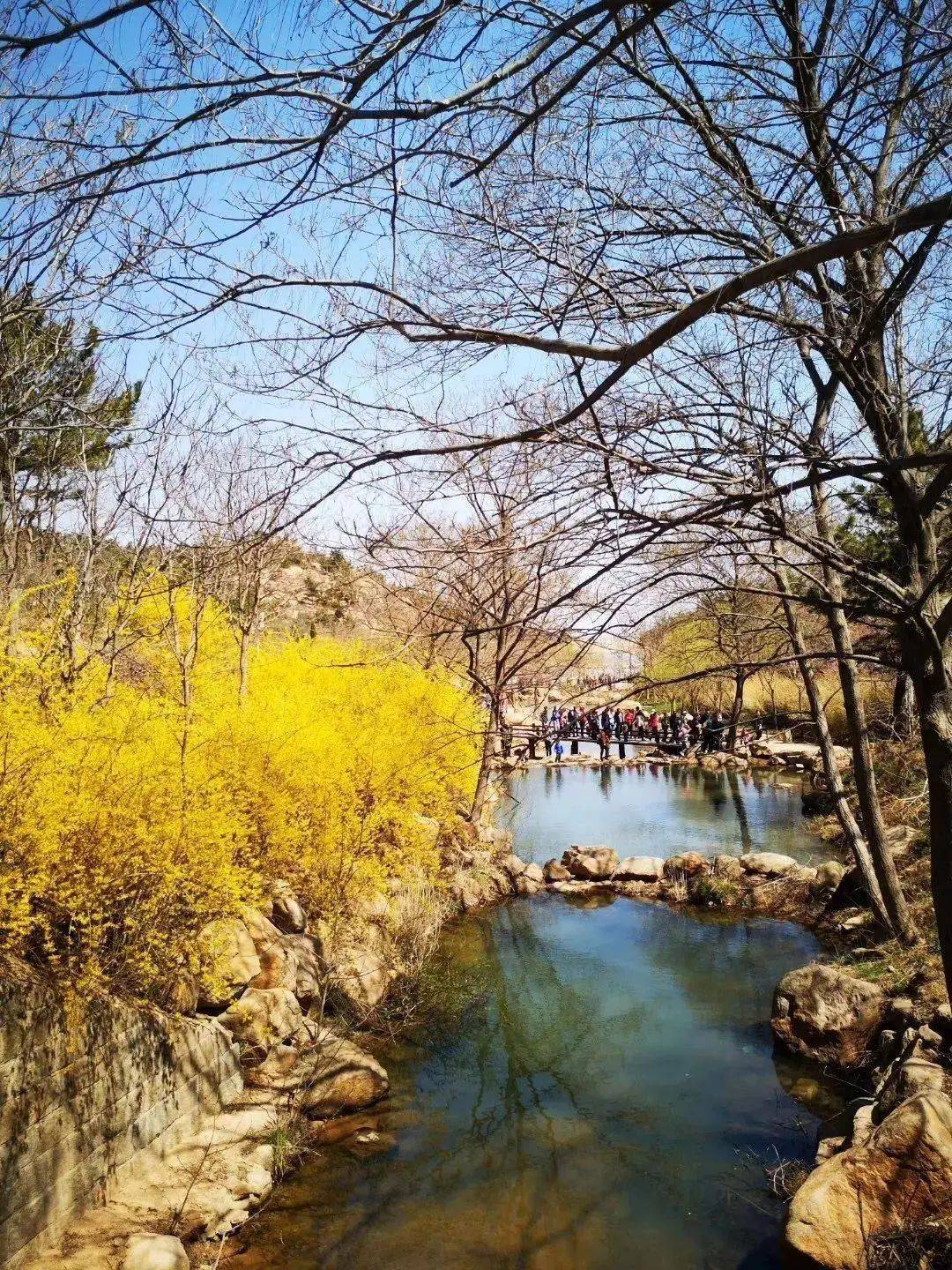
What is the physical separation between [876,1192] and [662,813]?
43.6 ft

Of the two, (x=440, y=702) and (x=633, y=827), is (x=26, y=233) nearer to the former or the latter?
(x=440, y=702)

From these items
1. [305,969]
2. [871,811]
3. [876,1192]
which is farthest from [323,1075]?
[871,811]

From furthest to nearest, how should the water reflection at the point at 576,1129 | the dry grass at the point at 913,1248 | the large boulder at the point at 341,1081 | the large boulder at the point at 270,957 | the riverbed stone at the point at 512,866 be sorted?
the riverbed stone at the point at 512,866
the large boulder at the point at 270,957
the large boulder at the point at 341,1081
the water reflection at the point at 576,1129
the dry grass at the point at 913,1248

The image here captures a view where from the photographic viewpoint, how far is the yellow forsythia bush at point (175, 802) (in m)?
4.46

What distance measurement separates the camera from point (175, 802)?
5293mm

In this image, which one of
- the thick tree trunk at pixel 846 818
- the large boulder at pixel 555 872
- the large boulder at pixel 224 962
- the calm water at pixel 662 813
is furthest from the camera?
the calm water at pixel 662 813

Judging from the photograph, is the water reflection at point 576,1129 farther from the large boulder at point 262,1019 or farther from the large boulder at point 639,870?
the large boulder at point 639,870

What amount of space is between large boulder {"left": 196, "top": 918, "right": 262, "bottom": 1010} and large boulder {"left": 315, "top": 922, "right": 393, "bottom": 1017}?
676 millimetres

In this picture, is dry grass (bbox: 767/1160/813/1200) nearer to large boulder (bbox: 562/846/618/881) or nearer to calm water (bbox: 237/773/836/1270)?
calm water (bbox: 237/773/836/1270)

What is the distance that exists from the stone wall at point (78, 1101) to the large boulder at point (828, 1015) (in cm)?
464

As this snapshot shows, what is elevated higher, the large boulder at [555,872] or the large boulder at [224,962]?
the large boulder at [224,962]

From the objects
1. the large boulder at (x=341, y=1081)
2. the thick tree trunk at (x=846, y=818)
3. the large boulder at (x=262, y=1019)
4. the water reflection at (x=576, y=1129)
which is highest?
the thick tree trunk at (x=846, y=818)

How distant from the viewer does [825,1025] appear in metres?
6.36

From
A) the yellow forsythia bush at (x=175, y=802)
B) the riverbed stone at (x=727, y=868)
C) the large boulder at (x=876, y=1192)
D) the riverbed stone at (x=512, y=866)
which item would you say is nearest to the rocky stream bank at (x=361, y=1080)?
the large boulder at (x=876, y=1192)
